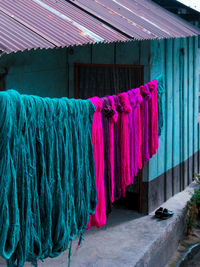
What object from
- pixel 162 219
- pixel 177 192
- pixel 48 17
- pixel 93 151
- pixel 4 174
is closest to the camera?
pixel 4 174

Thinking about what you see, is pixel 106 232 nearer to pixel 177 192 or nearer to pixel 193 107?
pixel 177 192

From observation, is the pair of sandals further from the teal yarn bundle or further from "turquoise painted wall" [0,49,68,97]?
the teal yarn bundle

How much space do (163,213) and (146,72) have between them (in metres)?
2.03

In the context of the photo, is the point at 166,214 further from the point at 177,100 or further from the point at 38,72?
the point at 38,72

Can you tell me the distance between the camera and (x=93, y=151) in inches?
143

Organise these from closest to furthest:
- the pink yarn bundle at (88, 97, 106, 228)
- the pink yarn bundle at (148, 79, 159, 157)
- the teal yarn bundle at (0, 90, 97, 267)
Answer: the teal yarn bundle at (0, 90, 97, 267)
the pink yarn bundle at (88, 97, 106, 228)
the pink yarn bundle at (148, 79, 159, 157)

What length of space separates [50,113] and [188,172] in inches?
250

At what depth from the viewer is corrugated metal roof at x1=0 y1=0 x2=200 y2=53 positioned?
10.7 feet

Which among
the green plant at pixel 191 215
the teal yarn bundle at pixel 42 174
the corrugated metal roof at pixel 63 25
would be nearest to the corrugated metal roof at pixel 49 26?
the corrugated metal roof at pixel 63 25

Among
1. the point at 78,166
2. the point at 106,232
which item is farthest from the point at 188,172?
the point at 78,166

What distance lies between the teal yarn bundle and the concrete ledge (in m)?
2.09

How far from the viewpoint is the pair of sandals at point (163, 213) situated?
6840 mm

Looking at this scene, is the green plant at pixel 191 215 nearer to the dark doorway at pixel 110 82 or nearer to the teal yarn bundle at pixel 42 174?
the dark doorway at pixel 110 82

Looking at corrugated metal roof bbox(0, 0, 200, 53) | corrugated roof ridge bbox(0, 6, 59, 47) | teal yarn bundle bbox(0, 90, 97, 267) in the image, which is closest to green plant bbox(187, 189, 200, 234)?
corrugated metal roof bbox(0, 0, 200, 53)
